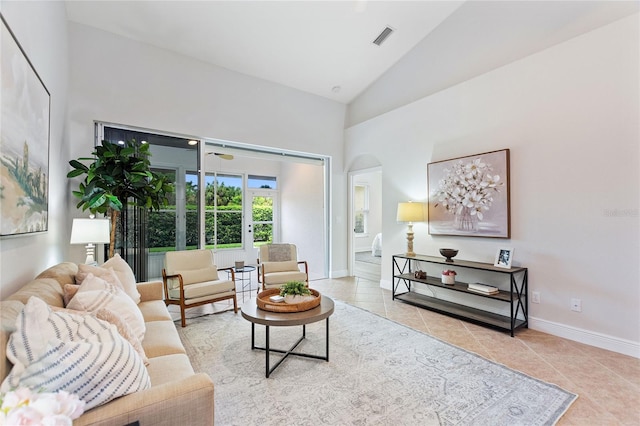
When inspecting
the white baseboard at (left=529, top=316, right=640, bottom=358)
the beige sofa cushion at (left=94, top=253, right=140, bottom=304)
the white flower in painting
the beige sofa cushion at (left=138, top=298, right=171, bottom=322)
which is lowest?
the white baseboard at (left=529, top=316, right=640, bottom=358)

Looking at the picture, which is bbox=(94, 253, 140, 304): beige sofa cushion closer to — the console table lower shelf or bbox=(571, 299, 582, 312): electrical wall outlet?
the console table lower shelf

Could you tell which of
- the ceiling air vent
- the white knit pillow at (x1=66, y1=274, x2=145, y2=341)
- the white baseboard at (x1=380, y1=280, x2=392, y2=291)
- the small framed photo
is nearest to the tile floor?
the small framed photo

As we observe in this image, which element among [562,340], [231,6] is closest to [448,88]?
[231,6]

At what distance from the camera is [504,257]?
3.37 metres

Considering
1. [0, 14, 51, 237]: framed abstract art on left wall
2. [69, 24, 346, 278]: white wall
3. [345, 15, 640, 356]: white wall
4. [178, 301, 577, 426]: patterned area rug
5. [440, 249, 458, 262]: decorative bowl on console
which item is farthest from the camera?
[440, 249, 458, 262]: decorative bowl on console

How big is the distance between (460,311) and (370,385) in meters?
2.05

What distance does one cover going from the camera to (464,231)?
3.91m

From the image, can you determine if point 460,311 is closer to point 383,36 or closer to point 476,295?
point 476,295

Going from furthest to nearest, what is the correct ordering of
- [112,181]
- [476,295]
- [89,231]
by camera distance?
[476,295] < [112,181] < [89,231]

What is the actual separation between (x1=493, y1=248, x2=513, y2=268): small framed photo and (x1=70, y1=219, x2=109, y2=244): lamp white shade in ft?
13.9

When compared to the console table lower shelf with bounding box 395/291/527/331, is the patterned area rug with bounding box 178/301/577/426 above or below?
below

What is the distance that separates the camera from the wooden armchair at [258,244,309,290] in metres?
4.18

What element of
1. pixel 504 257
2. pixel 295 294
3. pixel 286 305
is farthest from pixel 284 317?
pixel 504 257

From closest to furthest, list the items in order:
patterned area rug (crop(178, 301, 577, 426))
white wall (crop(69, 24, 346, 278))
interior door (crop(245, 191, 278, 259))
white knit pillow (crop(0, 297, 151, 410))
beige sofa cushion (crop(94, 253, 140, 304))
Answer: white knit pillow (crop(0, 297, 151, 410)), patterned area rug (crop(178, 301, 577, 426)), beige sofa cushion (crop(94, 253, 140, 304)), white wall (crop(69, 24, 346, 278)), interior door (crop(245, 191, 278, 259))
